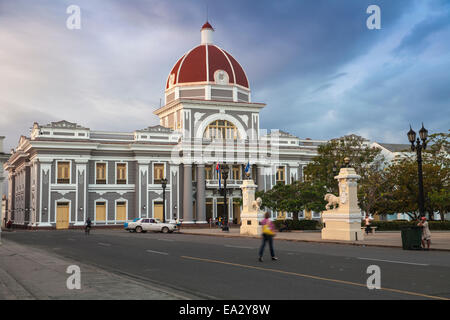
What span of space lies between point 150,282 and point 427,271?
725cm

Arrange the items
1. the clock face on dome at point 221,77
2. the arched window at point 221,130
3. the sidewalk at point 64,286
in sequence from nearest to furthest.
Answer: the sidewalk at point 64,286, the arched window at point 221,130, the clock face on dome at point 221,77

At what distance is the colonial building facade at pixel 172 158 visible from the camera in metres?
59.2

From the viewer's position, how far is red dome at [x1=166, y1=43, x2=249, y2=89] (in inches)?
2616

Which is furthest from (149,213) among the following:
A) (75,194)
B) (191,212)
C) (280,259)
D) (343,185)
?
(280,259)

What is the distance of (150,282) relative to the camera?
11.8m

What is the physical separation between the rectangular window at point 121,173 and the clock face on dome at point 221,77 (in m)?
15.9

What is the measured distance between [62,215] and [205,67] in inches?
998

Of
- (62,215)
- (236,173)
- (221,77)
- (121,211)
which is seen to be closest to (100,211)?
(121,211)

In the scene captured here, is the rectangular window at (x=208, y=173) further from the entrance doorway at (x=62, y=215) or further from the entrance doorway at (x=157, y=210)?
the entrance doorway at (x=62, y=215)

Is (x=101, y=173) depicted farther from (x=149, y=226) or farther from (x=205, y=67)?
(x=205, y=67)

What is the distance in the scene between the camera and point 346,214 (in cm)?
2869

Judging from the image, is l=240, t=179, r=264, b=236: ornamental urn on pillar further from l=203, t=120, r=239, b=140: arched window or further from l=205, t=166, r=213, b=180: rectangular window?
l=203, t=120, r=239, b=140: arched window

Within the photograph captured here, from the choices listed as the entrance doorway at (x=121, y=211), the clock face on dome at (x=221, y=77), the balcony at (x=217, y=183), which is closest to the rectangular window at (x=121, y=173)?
the entrance doorway at (x=121, y=211)
